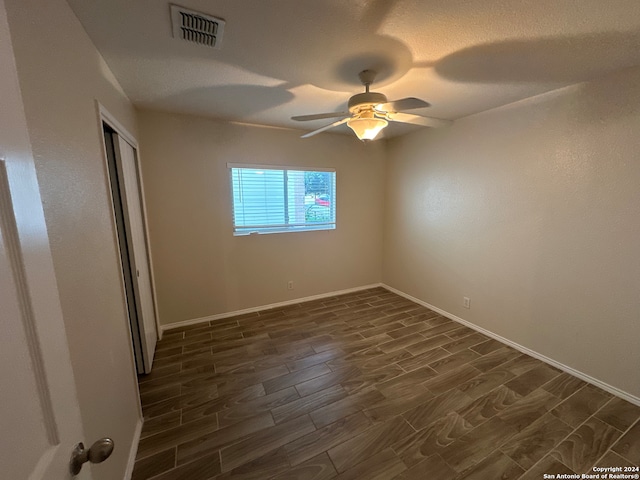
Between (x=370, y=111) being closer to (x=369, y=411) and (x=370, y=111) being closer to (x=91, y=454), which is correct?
(x=91, y=454)

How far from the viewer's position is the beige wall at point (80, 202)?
2.90ft

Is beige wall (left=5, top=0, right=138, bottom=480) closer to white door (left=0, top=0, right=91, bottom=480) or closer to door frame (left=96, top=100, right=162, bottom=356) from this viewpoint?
door frame (left=96, top=100, right=162, bottom=356)

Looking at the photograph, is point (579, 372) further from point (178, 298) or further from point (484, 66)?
point (178, 298)

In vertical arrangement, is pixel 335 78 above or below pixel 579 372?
above

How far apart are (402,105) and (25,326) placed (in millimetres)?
1838

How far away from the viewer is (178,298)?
3.03 m

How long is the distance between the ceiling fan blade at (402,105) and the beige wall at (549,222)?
1.46m

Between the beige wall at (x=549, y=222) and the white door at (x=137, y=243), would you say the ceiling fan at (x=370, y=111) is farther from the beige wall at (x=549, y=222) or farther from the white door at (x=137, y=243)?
the white door at (x=137, y=243)

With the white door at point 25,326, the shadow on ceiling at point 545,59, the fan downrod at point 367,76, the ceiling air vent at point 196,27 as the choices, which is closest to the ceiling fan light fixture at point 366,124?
the fan downrod at point 367,76

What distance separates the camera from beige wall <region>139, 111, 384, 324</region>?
2.82 meters

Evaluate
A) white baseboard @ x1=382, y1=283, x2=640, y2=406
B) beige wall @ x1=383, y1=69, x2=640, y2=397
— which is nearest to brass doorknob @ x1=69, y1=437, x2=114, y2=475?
beige wall @ x1=383, y1=69, x2=640, y2=397

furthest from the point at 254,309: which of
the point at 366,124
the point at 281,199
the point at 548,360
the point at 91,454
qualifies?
the point at 548,360

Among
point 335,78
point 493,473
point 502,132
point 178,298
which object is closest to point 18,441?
point 493,473

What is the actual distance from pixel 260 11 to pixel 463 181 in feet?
8.45
